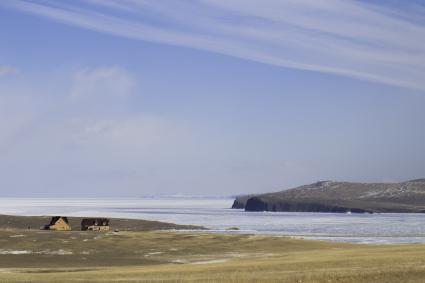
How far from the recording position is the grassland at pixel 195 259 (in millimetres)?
35312

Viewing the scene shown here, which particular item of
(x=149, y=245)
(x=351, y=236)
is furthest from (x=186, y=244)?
(x=351, y=236)

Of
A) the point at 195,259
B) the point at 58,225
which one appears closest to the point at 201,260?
the point at 195,259

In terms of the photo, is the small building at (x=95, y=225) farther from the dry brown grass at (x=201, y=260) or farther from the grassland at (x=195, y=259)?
the dry brown grass at (x=201, y=260)

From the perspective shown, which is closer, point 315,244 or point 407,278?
point 407,278

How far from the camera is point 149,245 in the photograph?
71312mm

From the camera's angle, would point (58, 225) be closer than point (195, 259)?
No

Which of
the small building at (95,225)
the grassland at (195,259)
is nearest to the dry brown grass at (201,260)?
the grassland at (195,259)

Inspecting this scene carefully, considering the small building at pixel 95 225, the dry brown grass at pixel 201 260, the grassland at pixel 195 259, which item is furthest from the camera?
the small building at pixel 95 225

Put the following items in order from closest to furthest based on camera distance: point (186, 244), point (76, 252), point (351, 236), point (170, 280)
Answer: point (170, 280) → point (76, 252) → point (186, 244) → point (351, 236)

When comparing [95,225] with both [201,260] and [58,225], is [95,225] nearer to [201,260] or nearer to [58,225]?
[58,225]

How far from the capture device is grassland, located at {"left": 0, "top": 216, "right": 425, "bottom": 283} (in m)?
35.3

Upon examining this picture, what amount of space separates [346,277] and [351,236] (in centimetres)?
5602

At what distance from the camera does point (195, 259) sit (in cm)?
5756

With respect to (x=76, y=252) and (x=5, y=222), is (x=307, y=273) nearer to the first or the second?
(x=76, y=252)
